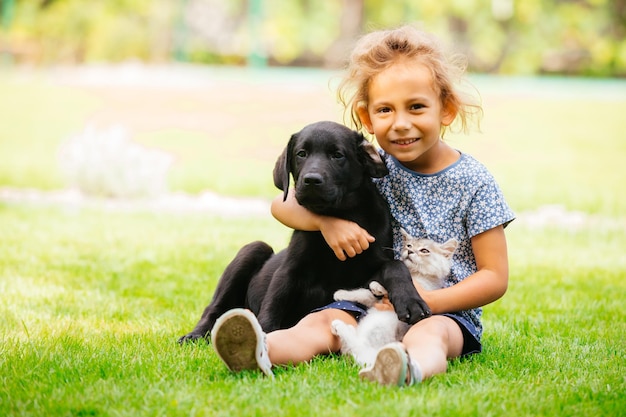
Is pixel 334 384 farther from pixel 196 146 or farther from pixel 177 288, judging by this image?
pixel 196 146

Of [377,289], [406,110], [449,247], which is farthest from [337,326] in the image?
[406,110]

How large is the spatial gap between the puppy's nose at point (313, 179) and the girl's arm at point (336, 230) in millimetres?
230

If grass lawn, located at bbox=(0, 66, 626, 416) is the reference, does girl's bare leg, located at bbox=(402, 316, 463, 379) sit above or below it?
above

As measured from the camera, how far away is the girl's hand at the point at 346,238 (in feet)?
11.5

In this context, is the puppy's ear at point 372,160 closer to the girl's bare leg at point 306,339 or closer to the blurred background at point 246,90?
the girl's bare leg at point 306,339

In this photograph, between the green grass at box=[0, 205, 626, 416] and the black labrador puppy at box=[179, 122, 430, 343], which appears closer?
the green grass at box=[0, 205, 626, 416]

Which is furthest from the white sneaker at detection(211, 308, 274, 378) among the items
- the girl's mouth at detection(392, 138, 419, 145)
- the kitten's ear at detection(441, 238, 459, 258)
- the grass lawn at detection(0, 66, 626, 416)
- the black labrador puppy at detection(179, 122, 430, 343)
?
the girl's mouth at detection(392, 138, 419, 145)

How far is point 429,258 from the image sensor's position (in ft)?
11.7

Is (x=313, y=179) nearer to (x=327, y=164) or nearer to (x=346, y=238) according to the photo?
(x=327, y=164)

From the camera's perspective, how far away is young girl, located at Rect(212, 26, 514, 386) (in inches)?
135

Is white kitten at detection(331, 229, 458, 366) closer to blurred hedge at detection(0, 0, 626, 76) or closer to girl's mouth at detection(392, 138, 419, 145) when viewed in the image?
girl's mouth at detection(392, 138, 419, 145)

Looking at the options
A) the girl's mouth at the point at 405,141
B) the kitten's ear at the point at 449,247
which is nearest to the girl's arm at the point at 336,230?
the kitten's ear at the point at 449,247

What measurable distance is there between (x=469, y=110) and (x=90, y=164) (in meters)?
7.29

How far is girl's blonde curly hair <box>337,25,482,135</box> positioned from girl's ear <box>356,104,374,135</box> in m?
0.03
